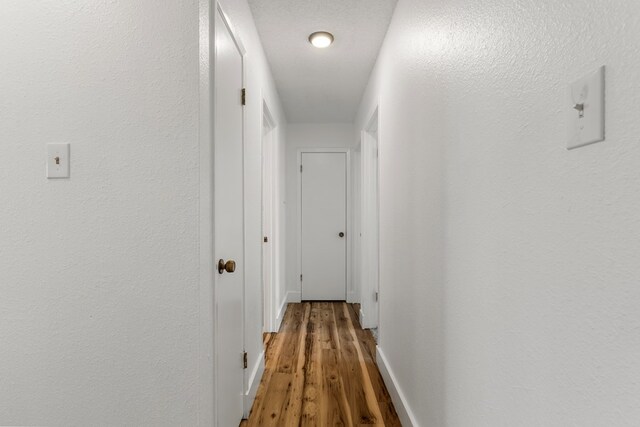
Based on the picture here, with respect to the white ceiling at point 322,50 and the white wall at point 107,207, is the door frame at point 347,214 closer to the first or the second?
the white ceiling at point 322,50

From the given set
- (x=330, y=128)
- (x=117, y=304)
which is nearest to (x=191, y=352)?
(x=117, y=304)

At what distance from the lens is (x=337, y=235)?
15.3 ft

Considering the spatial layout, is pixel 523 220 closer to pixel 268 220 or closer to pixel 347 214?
pixel 268 220

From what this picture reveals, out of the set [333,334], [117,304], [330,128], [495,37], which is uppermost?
[330,128]

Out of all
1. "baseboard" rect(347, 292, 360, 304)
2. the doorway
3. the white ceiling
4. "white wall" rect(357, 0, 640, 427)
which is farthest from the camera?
"baseboard" rect(347, 292, 360, 304)

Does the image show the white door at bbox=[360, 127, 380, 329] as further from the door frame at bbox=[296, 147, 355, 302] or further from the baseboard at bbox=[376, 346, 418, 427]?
the door frame at bbox=[296, 147, 355, 302]

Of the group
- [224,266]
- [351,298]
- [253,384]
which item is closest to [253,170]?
[224,266]

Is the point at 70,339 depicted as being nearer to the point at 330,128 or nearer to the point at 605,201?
the point at 605,201

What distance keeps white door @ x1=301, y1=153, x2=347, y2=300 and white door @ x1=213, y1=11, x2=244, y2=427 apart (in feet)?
8.92

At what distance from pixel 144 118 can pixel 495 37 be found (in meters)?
1.10

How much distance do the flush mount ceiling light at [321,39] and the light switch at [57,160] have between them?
5.66 ft

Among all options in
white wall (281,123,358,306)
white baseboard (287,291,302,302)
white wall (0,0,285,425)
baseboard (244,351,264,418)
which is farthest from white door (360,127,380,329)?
white wall (0,0,285,425)

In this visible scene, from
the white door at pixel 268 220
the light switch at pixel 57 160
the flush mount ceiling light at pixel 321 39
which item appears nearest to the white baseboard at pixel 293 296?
the white door at pixel 268 220

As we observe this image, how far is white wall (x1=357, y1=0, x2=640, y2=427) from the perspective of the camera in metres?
0.59
